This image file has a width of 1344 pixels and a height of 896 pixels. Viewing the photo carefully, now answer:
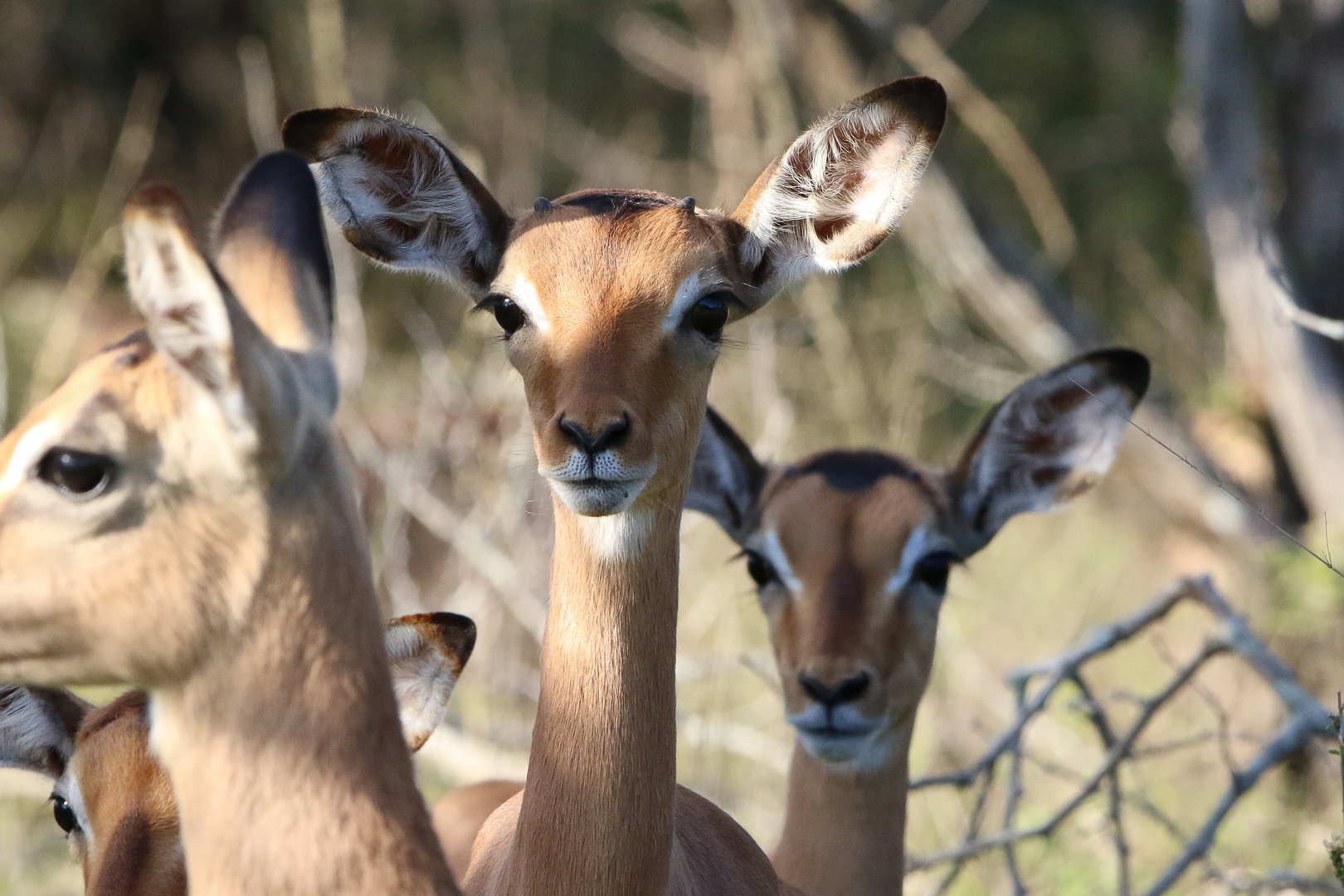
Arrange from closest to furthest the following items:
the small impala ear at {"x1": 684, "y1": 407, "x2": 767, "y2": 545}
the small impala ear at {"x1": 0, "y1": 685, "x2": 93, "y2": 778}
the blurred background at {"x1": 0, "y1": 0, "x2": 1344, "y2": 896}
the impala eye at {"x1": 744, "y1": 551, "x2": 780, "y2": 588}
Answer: the small impala ear at {"x1": 0, "y1": 685, "x2": 93, "y2": 778}, the impala eye at {"x1": 744, "y1": 551, "x2": 780, "y2": 588}, the small impala ear at {"x1": 684, "y1": 407, "x2": 767, "y2": 545}, the blurred background at {"x1": 0, "y1": 0, "x2": 1344, "y2": 896}

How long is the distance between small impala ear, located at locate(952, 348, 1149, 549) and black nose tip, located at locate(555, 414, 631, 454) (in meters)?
1.90

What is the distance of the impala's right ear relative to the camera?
3.24 metres

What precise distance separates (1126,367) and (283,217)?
2631 millimetres

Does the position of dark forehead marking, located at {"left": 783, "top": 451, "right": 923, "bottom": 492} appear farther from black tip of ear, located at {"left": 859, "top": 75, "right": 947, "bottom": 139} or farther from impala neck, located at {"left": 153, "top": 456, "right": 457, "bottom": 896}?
impala neck, located at {"left": 153, "top": 456, "right": 457, "bottom": 896}

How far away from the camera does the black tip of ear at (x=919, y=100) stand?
3.23 meters

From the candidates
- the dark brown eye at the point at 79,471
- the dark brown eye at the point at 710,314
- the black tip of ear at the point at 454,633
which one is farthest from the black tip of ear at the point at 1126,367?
the dark brown eye at the point at 79,471

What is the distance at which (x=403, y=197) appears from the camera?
3387mm

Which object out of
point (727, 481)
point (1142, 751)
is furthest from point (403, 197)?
point (1142, 751)

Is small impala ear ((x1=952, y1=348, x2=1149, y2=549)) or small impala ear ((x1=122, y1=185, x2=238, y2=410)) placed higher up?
small impala ear ((x1=952, y1=348, x2=1149, y2=549))

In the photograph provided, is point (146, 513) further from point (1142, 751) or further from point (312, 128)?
point (1142, 751)

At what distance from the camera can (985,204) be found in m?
7.37

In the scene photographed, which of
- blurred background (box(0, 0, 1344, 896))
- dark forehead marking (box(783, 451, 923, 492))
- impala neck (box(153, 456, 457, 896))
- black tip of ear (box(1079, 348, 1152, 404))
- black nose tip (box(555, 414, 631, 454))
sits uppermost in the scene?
blurred background (box(0, 0, 1344, 896))

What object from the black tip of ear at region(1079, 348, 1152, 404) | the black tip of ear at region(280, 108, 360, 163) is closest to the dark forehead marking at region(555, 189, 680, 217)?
the black tip of ear at region(280, 108, 360, 163)

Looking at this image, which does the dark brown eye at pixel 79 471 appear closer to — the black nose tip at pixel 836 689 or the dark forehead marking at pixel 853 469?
the black nose tip at pixel 836 689
